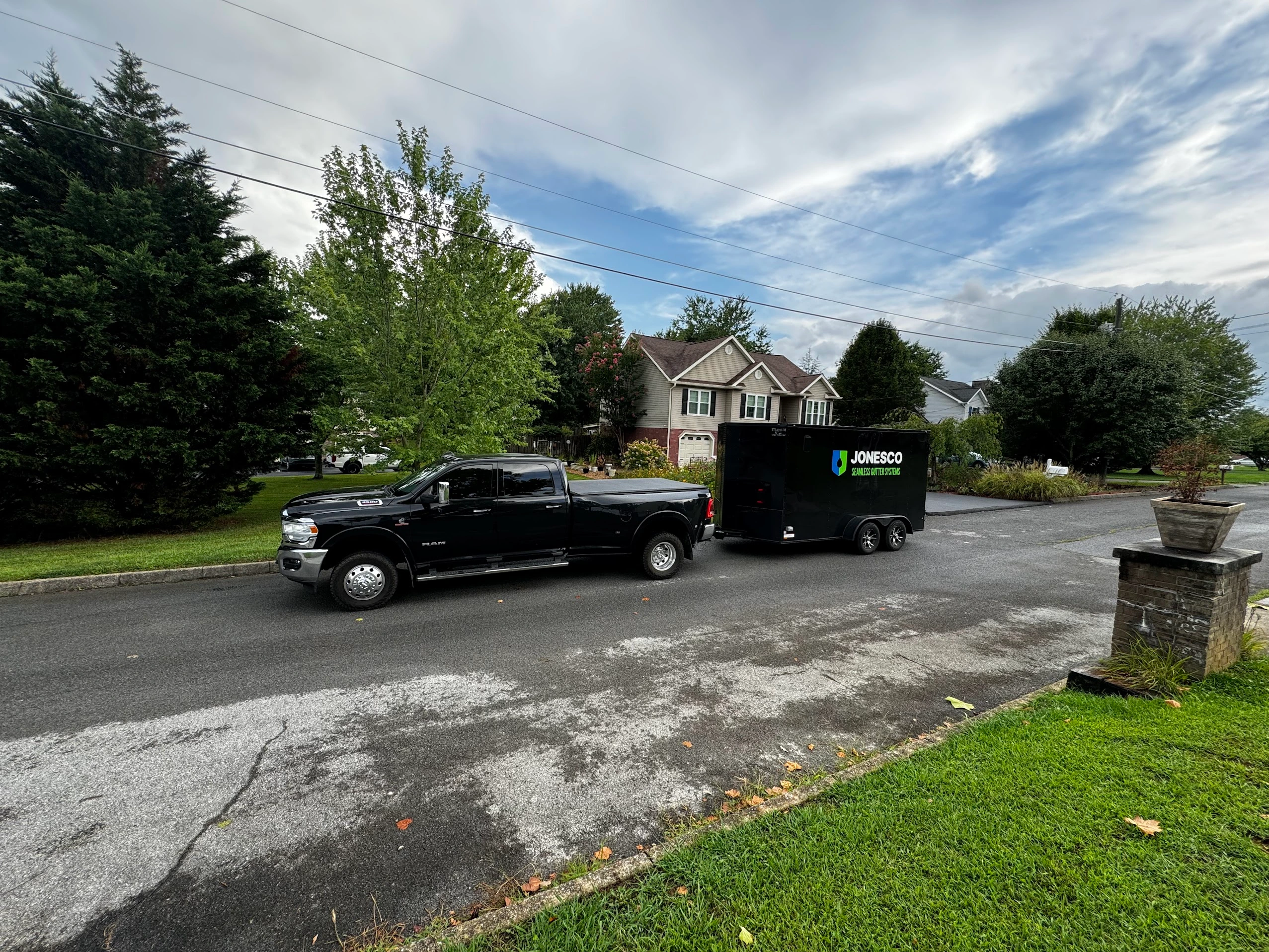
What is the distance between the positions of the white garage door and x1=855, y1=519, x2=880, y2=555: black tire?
20837 millimetres

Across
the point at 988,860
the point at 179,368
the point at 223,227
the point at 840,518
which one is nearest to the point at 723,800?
the point at 988,860

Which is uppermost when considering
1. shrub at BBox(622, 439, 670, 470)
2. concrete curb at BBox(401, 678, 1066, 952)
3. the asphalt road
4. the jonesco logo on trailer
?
the jonesco logo on trailer

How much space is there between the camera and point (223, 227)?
1198 centimetres

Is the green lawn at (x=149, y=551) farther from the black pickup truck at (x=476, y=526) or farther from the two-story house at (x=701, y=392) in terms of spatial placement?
the two-story house at (x=701, y=392)

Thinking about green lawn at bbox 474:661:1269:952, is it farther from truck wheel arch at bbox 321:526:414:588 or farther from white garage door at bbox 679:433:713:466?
white garage door at bbox 679:433:713:466

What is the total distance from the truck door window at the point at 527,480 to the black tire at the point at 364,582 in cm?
176

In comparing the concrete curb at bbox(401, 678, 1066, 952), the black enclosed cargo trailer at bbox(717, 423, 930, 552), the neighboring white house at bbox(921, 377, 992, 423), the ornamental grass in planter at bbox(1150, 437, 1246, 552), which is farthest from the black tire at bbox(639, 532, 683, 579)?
the neighboring white house at bbox(921, 377, 992, 423)

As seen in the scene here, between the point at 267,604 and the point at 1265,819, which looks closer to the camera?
the point at 1265,819

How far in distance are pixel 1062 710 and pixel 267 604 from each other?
26.9 feet

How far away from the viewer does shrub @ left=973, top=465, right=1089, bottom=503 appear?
65.3ft

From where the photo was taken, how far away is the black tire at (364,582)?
656 cm

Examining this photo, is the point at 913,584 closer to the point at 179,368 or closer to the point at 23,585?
the point at 23,585

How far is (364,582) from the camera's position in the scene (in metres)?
6.67

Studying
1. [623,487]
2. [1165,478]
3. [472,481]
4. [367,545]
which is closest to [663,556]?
[623,487]
